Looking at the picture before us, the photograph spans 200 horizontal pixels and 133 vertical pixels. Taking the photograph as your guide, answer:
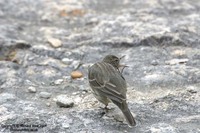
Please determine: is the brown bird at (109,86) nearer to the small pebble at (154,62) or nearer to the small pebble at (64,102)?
the small pebble at (64,102)

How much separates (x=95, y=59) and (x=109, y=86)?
5.12 feet

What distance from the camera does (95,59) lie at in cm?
737

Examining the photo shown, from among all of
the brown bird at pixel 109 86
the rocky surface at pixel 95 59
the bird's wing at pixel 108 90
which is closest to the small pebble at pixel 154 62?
the rocky surface at pixel 95 59

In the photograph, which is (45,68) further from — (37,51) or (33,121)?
(33,121)

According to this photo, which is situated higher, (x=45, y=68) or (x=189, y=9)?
(x=189, y=9)

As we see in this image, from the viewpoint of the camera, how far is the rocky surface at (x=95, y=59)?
18.4 feet

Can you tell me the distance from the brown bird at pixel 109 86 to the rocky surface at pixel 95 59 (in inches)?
6.3

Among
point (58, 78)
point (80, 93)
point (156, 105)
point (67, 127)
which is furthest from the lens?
point (58, 78)

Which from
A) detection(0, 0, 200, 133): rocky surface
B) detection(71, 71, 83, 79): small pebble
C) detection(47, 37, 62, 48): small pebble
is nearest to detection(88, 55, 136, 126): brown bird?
Result: detection(0, 0, 200, 133): rocky surface

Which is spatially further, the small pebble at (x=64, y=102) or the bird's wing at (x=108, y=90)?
the small pebble at (x=64, y=102)

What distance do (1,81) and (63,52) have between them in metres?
1.35

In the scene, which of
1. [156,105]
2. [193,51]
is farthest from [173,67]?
[156,105]

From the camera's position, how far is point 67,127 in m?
5.39

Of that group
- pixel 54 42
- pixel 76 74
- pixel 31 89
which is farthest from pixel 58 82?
pixel 54 42
